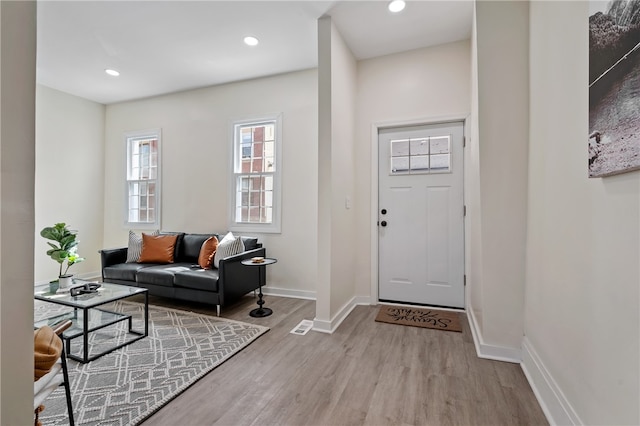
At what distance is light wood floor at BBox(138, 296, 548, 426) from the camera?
1548 mm

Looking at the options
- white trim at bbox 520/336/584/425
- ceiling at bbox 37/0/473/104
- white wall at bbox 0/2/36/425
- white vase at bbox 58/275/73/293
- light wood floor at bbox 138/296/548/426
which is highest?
ceiling at bbox 37/0/473/104

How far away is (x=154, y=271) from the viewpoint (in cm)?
331

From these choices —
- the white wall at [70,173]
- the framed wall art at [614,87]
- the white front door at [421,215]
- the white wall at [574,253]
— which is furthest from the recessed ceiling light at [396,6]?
the white wall at [70,173]

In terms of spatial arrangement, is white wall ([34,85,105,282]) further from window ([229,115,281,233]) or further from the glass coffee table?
window ([229,115,281,233])

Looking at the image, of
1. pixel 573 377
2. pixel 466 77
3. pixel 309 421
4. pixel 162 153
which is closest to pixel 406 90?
pixel 466 77

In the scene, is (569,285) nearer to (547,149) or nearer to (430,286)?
(547,149)

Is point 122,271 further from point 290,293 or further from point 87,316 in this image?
point 290,293

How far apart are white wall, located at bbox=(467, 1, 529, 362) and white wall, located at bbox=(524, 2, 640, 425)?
10 centimetres

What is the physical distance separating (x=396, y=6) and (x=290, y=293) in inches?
133

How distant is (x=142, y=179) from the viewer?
16.1 ft

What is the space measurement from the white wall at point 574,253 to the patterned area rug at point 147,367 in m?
2.11

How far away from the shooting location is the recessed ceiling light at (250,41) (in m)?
3.10

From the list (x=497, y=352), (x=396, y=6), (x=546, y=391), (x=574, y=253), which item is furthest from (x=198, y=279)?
(x=396, y=6)

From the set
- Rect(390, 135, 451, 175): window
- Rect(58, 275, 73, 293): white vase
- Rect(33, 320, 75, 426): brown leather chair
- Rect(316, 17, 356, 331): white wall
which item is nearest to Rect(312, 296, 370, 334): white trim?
Rect(316, 17, 356, 331): white wall
